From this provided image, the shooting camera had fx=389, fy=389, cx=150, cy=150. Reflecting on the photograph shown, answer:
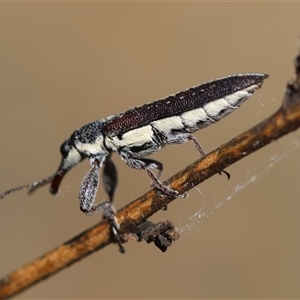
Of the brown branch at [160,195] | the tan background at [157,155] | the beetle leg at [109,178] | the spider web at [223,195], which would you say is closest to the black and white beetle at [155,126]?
the beetle leg at [109,178]

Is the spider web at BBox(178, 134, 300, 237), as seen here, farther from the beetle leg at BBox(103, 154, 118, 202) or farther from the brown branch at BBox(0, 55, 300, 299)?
the beetle leg at BBox(103, 154, 118, 202)

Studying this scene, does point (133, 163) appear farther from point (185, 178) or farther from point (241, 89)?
point (185, 178)

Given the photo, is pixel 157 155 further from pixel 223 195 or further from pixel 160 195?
pixel 160 195

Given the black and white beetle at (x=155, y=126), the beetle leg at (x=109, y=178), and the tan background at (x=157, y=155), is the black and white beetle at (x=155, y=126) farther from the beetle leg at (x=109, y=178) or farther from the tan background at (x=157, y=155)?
the tan background at (x=157, y=155)

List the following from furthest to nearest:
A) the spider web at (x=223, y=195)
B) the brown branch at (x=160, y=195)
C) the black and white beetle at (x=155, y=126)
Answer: the black and white beetle at (x=155, y=126), the spider web at (x=223, y=195), the brown branch at (x=160, y=195)

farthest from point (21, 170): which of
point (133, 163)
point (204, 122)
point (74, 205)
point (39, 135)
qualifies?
point (204, 122)

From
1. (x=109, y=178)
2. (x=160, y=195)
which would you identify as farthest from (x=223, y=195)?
(x=160, y=195)
